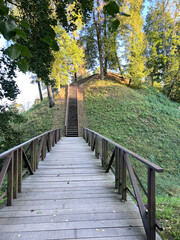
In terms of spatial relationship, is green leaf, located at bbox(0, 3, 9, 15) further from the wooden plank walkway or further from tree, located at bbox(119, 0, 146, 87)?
tree, located at bbox(119, 0, 146, 87)

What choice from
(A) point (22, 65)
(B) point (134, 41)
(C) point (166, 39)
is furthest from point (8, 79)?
(C) point (166, 39)

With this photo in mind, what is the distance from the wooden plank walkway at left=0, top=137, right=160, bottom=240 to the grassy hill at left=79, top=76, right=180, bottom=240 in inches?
194

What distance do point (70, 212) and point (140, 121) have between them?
13574 mm

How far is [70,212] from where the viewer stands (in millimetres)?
→ 2941

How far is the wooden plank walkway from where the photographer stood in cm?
238

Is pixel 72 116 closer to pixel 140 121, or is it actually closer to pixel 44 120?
pixel 44 120

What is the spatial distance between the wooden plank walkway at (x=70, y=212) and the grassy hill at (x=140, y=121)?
492 cm

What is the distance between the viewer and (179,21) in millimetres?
22469

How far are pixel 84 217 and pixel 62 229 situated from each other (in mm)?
433

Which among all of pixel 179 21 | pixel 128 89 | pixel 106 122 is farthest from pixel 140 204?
pixel 179 21

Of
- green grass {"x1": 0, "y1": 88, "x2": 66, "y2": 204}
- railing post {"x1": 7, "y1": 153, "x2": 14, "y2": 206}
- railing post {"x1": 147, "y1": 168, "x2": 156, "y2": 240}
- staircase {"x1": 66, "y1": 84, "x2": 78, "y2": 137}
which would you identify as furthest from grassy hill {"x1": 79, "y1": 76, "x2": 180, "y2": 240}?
railing post {"x1": 7, "y1": 153, "x2": 14, "y2": 206}

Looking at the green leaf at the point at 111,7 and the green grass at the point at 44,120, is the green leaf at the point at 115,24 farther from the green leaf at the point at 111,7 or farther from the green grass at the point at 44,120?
the green grass at the point at 44,120

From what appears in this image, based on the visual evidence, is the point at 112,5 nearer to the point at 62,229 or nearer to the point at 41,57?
the point at 62,229

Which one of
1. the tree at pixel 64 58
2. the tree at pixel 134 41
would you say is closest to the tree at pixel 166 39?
the tree at pixel 134 41
